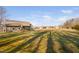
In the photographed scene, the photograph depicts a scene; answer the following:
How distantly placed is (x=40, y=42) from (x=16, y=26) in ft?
1.19

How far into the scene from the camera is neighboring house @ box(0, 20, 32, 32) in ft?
7.08

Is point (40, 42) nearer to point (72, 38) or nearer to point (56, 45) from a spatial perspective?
point (56, 45)

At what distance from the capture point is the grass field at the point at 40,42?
2084 millimetres

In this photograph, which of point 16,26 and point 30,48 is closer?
point 30,48

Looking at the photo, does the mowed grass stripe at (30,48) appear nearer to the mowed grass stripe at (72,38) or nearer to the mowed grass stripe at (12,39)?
the mowed grass stripe at (12,39)

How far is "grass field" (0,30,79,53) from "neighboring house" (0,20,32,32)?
0.05m

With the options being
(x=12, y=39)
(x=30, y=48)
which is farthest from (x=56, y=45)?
(x=12, y=39)

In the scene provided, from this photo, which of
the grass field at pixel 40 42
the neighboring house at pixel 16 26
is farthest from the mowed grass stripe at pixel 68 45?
the neighboring house at pixel 16 26

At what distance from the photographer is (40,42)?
2.13m

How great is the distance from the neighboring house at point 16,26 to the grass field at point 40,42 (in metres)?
0.05

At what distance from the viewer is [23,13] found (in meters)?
2.16

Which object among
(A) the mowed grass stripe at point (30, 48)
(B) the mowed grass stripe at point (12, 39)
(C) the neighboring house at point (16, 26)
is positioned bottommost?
(A) the mowed grass stripe at point (30, 48)
